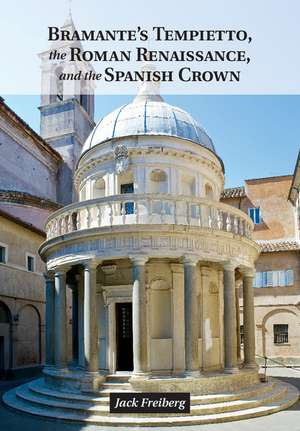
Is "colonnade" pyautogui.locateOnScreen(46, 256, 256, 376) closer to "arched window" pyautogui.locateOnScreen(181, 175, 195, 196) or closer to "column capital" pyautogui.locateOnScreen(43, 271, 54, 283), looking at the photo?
"column capital" pyautogui.locateOnScreen(43, 271, 54, 283)

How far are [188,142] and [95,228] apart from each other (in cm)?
523

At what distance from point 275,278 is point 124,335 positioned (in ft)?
60.1

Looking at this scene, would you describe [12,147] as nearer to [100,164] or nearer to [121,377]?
[100,164]

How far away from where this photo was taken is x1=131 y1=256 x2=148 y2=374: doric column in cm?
1406

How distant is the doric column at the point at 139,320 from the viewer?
46.1 feet

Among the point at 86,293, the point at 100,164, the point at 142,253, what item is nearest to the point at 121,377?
the point at 86,293

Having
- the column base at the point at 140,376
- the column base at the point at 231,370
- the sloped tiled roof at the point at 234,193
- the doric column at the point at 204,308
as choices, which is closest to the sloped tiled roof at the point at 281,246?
the sloped tiled roof at the point at 234,193

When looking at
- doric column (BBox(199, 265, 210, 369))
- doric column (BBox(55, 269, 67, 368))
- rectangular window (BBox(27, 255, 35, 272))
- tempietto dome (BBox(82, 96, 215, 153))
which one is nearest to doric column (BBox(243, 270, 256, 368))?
doric column (BBox(199, 265, 210, 369))

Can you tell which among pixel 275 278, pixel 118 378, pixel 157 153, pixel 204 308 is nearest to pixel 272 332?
pixel 275 278

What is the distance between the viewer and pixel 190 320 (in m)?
14.5

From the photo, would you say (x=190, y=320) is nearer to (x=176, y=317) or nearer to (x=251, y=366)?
(x=176, y=317)

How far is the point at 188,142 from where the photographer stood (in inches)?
699

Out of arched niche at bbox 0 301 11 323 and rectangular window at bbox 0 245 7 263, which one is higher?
rectangular window at bbox 0 245 7 263

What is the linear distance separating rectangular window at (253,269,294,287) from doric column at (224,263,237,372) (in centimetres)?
1763
